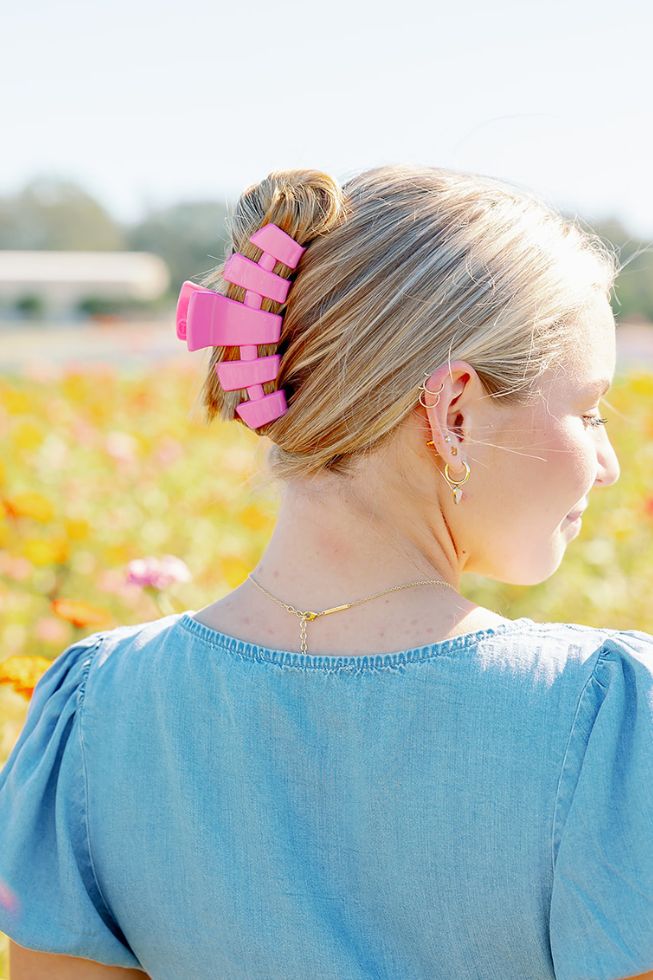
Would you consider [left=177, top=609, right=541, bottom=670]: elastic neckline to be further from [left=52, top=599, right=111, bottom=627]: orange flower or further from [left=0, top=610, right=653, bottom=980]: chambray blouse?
[left=52, top=599, right=111, bottom=627]: orange flower

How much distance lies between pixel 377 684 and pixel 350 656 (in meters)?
0.04

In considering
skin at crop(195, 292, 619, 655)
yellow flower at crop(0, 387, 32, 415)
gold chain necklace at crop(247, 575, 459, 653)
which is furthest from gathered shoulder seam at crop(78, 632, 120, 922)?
yellow flower at crop(0, 387, 32, 415)

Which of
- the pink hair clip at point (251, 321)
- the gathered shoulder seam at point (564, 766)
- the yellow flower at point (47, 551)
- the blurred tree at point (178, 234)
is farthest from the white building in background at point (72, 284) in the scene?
the gathered shoulder seam at point (564, 766)

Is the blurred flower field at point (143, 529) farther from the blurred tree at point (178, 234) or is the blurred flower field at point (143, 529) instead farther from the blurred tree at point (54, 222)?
the blurred tree at point (54, 222)

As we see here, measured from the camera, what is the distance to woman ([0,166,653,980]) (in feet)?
3.33

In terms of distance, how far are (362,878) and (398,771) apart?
0.11 metres

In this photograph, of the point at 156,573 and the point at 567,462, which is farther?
the point at 156,573

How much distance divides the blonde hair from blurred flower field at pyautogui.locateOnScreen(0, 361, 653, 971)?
0.64m

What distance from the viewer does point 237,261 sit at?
124 cm

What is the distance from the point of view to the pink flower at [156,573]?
1826 mm

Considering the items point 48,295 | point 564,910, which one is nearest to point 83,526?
point 564,910

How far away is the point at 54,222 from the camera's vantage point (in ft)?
133

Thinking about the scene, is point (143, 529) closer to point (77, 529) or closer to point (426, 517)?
point (77, 529)

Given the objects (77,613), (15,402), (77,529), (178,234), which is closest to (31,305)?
(178,234)
